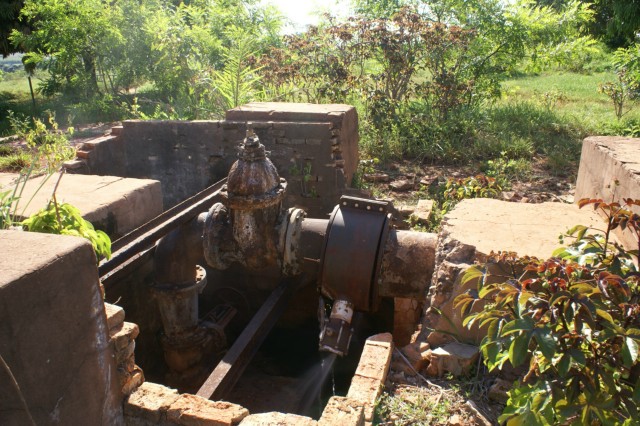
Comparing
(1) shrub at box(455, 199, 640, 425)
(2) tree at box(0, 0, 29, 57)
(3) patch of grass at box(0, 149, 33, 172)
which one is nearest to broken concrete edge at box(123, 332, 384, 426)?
(1) shrub at box(455, 199, 640, 425)

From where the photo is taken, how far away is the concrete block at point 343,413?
2230mm

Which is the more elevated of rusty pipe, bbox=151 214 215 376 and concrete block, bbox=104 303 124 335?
concrete block, bbox=104 303 124 335

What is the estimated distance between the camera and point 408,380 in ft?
9.29

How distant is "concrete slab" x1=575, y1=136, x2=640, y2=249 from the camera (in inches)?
127

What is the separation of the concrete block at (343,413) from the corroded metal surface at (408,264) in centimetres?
125

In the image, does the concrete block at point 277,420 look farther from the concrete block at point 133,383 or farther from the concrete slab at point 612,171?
Answer: the concrete slab at point 612,171

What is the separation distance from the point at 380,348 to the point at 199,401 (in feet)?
3.36

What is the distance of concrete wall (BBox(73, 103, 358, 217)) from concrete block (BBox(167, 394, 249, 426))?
2961 millimetres

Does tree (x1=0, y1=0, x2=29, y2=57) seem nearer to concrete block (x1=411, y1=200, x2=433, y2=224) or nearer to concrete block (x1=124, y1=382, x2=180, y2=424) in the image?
concrete block (x1=411, y1=200, x2=433, y2=224)

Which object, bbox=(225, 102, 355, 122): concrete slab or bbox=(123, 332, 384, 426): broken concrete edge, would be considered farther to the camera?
bbox=(225, 102, 355, 122): concrete slab

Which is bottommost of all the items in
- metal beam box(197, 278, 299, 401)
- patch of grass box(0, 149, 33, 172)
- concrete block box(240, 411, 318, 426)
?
metal beam box(197, 278, 299, 401)

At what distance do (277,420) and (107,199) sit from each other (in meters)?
2.38

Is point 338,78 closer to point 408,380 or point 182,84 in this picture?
point 182,84

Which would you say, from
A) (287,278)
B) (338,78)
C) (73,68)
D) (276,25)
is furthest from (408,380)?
(73,68)
